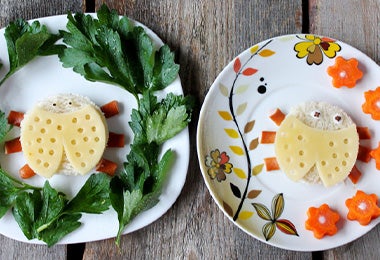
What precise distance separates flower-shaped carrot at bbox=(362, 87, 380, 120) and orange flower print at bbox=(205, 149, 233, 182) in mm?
304

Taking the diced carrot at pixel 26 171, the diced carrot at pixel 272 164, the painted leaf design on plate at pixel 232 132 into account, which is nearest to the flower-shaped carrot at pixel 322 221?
the diced carrot at pixel 272 164

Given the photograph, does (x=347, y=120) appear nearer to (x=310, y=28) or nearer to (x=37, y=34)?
(x=310, y=28)

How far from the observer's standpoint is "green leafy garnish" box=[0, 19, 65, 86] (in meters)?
1.12

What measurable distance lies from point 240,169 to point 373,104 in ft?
0.99

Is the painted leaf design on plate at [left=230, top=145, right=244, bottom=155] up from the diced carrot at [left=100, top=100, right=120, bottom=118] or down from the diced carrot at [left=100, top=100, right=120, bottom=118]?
down

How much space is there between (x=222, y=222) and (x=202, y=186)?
0.09 m

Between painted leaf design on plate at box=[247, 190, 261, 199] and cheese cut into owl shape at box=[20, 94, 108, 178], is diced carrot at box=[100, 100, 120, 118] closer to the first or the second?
cheese cut into owl shape at box=[20, 94, 108, 178]

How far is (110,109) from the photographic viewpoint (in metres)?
1.15

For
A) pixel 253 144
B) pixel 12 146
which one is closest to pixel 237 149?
pixel 253 144

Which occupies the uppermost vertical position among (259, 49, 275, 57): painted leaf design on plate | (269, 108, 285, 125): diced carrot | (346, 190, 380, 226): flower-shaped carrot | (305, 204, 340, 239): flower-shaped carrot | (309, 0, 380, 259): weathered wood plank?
(309, 0, 380, 259): weathered wood plank

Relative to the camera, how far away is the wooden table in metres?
1.16

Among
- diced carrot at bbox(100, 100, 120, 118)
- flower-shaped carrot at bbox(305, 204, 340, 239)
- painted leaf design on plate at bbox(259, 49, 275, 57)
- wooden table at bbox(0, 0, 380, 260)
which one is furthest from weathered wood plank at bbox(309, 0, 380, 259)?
diced carrot at bbox(100, 100, 120, 118)

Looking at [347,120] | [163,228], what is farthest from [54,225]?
[347,120]

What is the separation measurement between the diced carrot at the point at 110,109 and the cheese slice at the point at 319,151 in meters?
0.34
